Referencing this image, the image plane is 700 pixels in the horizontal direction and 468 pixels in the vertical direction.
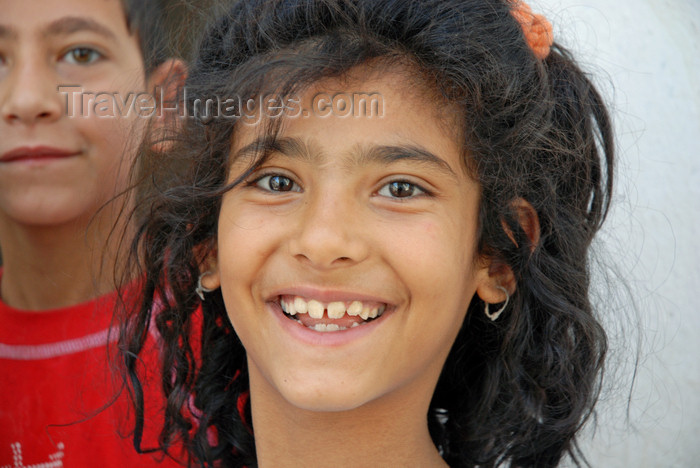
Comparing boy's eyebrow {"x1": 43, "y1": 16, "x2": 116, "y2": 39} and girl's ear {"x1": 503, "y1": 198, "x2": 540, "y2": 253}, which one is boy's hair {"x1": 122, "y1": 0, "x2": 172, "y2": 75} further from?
girl's ear {"x1": 503, "y1": 198, "x2": 540, "y2": 253}

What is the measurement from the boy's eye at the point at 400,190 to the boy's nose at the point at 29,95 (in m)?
1.02

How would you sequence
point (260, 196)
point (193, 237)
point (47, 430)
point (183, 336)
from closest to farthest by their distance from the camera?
point (260, 196)
point (193, 237)
point (183, 336)
point (47, 430)

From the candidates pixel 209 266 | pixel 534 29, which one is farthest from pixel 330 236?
pixel 534 29

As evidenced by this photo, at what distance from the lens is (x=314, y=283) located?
56.4 inches

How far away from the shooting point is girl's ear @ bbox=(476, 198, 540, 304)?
5.21ft

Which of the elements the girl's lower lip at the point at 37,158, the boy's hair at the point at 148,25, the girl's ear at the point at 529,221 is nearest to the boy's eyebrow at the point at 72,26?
the boy's hair at the point at 148,25

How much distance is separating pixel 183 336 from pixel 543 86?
941 millimetres

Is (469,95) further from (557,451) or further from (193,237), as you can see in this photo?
(557,451)

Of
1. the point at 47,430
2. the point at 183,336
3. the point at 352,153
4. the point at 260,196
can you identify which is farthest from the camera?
the point at 47,430

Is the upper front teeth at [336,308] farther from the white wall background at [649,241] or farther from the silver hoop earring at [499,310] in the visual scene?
the white wall background at [649,241]

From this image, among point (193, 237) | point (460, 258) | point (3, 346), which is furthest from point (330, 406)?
point (3, 346)

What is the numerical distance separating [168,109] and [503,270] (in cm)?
79

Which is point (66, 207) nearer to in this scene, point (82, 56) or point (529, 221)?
point (82, 56)

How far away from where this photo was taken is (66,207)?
2.15 meters
